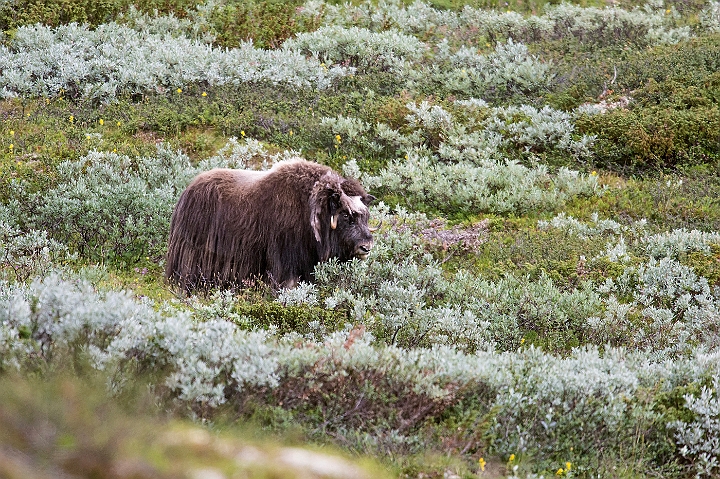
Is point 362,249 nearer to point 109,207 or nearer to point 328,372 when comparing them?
point 328,372

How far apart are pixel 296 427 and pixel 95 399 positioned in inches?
70.0

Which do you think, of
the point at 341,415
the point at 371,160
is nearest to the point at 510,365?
the point at 341,415

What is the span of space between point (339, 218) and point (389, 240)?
233cm

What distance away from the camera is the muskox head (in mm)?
9523

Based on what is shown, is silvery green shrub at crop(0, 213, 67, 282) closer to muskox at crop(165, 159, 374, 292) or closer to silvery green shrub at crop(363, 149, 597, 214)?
muskox at crop(165, 159, 374, 292)

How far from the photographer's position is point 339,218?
31.8ft

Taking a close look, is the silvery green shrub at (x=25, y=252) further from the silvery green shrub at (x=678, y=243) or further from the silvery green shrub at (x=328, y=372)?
the silvery green shrub at (x=678, y=243)

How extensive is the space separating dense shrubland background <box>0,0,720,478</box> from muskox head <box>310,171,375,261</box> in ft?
0.79

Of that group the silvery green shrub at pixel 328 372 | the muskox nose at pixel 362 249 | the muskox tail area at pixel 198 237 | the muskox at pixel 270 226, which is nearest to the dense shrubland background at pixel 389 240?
the silvery green shrub at pixel 328 372

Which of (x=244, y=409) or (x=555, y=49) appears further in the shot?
(x=555, y=49)

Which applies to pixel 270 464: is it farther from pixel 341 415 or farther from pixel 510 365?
pixel 510 365

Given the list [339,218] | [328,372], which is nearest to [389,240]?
[339,218]

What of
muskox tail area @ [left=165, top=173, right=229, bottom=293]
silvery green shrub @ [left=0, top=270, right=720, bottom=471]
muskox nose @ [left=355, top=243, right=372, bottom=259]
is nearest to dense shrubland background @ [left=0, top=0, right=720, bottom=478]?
silvery green shrub @ [left=0, top=270, right=720, bottom=471]

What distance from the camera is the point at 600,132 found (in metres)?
16.4
